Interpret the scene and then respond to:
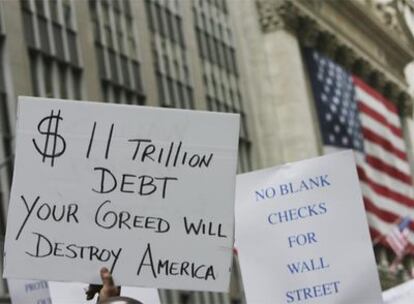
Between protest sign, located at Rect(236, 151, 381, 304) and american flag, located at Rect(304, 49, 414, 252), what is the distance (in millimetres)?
37206

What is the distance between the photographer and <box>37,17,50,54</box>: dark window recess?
2862 cm

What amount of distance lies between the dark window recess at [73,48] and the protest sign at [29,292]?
19.5 m

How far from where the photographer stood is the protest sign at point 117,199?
5.15 meters

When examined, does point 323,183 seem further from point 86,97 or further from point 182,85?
point 182,85

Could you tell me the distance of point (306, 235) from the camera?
7.50 metres

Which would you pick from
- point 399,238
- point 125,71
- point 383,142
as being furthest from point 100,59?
point 383,142

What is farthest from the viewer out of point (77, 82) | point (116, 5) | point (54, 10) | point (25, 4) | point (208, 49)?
point (208, 49)

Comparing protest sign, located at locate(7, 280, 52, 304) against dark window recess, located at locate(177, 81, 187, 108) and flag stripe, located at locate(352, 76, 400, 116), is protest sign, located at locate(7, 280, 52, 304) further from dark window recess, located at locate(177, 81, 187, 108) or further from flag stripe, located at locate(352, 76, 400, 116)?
flag stripe, located at locate(352, 76, 400, 116)

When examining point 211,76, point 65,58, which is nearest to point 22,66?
point 65,58

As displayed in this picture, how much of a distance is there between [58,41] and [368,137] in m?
21.0

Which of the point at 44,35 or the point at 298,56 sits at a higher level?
the point at 298,56

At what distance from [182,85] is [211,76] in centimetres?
251

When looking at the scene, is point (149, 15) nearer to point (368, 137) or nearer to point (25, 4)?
point (25, 4)

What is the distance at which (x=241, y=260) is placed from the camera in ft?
24.3
